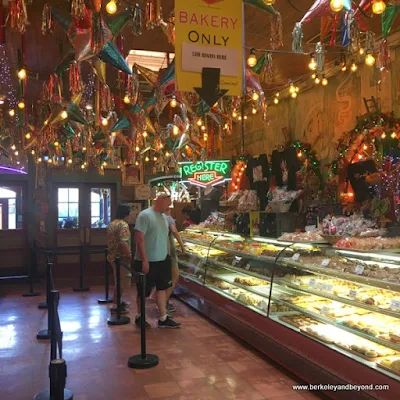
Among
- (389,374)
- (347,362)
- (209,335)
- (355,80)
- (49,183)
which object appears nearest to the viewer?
(389,374)

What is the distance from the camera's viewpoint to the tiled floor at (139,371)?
4336mm

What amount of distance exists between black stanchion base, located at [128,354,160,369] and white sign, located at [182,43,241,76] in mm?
3250

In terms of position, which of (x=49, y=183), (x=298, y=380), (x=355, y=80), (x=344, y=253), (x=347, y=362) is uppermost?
(x=355, y=80)

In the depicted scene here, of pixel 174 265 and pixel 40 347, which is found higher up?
pixel 174 265

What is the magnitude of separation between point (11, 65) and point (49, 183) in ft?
20.8

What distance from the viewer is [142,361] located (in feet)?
16.6

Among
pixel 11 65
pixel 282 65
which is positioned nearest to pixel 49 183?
pixel 11 65

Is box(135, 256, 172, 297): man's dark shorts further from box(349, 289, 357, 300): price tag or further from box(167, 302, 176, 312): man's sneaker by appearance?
box(349, 289, 357, 300): price tag

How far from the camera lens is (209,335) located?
623 centimetres

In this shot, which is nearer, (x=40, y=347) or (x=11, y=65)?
(x=40, y=347)

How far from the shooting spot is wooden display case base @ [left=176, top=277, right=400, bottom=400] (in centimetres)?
363

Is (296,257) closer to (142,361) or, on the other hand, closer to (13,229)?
(142,361)

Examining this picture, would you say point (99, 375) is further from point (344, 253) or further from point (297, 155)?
point (297, 155)

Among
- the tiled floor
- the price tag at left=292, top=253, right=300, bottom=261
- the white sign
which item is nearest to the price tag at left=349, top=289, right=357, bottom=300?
the price tag at left=292, top=253, right=300, bottom=261
